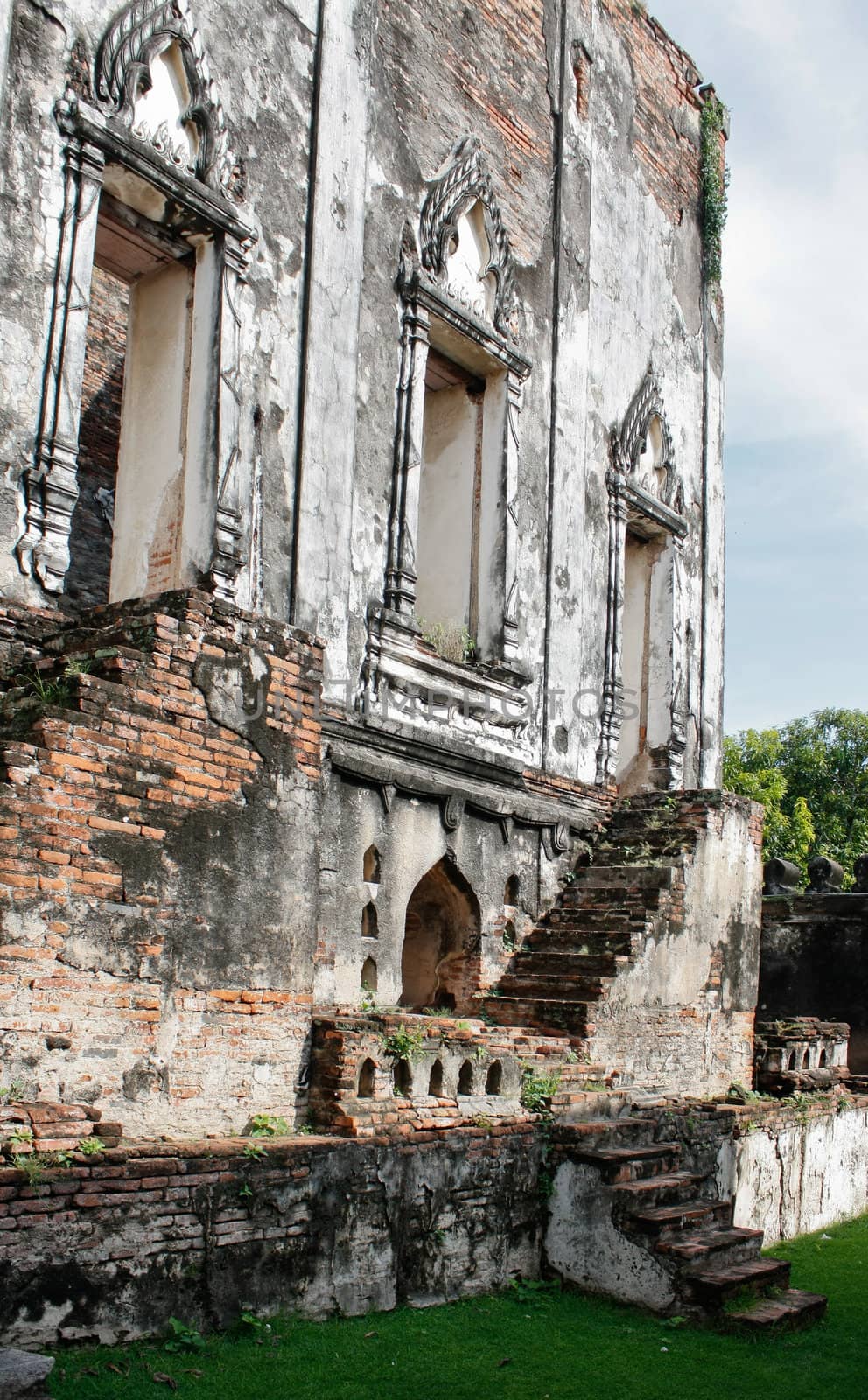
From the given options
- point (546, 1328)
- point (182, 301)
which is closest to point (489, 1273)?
point (546, 1328)

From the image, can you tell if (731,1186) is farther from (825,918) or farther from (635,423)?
(635,423)

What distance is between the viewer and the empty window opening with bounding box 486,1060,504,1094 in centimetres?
714

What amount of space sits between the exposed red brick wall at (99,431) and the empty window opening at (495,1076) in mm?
5912

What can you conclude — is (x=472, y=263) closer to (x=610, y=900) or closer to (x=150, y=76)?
(x=150, y=76)

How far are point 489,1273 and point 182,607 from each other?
3.45 metres

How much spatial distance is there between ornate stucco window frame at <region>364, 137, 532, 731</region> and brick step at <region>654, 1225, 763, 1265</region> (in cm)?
395

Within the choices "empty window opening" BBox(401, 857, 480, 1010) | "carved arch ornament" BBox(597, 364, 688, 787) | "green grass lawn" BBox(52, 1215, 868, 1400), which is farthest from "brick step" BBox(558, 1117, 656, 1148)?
"carved arch ornament" BBox(597, 364, 688, 787)

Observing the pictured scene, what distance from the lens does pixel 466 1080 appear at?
695 cm

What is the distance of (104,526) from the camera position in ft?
39.4

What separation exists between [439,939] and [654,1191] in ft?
9.85

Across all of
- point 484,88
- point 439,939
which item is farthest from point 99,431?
point 439,939

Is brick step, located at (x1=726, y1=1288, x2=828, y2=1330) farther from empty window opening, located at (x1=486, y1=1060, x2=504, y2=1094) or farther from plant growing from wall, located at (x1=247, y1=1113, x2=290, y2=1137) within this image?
plant growing from wall, located at (x1=247, y1=1113, x2=290, y2=1137)

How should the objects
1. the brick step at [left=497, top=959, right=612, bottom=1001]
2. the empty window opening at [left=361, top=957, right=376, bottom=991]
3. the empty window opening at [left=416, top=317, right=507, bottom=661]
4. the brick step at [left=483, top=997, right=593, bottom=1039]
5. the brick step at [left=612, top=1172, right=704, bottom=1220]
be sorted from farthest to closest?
the empty window opening at [left=416, top=317, right=507, bottom=661] → the brick step at [left=497, top=959, right=612, bottom=1001] → the brick step at [left=483, top=997, right=593, bottom=1039] → the empty window opening at [left=361, top=957, right=376, bottom=991] → the brick step at [left=612, top=1172, right=704, bottom=1220]

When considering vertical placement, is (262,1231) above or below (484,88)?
below
